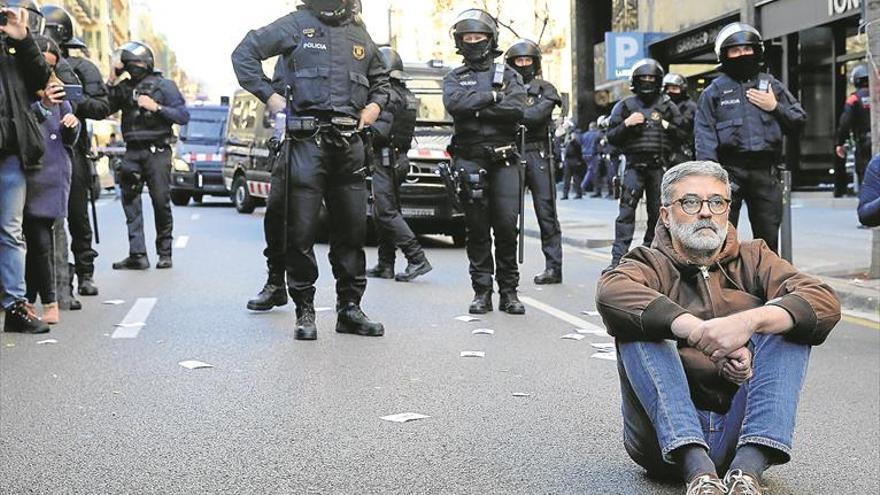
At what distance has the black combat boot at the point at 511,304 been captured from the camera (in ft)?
29.3

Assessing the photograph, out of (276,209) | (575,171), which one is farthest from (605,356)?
(575,171)

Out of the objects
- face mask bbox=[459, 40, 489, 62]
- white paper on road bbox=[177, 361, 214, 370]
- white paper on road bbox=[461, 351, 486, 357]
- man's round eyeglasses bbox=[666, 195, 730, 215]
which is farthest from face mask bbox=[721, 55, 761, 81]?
man's round eyeglasses bbox=[666, 195, 730, 215]

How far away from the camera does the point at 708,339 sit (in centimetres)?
380

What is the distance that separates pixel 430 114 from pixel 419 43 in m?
32.5

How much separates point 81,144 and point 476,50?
3.16 m

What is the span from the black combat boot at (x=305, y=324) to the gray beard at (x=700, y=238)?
3780mm

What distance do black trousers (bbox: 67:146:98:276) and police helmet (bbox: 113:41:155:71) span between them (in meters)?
2.24

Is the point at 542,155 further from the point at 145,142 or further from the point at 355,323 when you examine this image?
the point at 145,142

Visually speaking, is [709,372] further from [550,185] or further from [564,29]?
[564,29]

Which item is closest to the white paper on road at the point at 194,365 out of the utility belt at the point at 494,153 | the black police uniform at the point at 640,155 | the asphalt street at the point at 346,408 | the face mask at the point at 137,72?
the asphalt street at the point at 346,408

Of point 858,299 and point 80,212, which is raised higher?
point 80,212

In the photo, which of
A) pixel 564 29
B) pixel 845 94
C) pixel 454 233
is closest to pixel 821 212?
pixel 845 94

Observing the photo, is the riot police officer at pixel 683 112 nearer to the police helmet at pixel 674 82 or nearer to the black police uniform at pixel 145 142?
the police helmet at pixel 674 82

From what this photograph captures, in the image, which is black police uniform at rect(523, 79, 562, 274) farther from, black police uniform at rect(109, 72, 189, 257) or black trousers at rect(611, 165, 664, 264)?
black police uniform at rect(109, 72, 189, 257)
